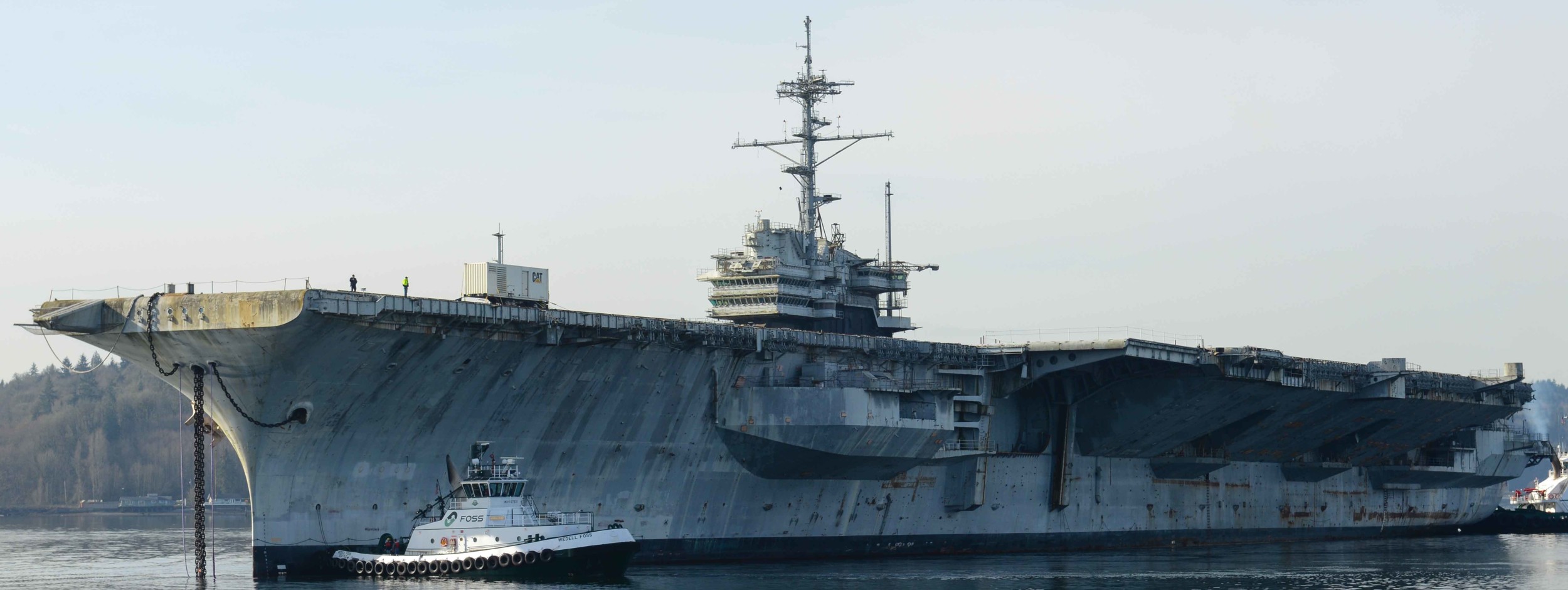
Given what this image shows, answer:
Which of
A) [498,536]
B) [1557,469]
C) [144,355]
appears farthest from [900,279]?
[1557,469]

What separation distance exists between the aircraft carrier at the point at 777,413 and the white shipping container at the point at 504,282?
43 millimetres

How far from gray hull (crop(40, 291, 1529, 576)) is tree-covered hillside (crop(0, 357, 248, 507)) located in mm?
69470

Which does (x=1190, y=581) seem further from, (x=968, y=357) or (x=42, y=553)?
(x=42, y=553)

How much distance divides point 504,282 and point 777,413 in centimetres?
601

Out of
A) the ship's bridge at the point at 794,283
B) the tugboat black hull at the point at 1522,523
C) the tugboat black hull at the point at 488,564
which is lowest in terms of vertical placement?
the tugboat black hull at the point at 1522,523

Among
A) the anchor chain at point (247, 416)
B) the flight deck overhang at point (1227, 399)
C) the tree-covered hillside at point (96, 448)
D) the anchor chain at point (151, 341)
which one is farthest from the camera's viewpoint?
the tree-covered hillside at point (96, 448)

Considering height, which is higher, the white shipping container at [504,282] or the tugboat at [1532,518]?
the white shipping container at [504,282]

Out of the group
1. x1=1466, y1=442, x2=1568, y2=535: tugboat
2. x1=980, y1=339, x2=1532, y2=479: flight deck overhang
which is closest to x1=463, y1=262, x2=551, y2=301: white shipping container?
x1=980, y1=339, x2=1532, y2=479: flight deck overhang

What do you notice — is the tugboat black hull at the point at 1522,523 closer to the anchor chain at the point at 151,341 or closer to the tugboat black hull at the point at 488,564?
the tugboat black hull at the point at 488,564

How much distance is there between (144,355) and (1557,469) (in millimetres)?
56805

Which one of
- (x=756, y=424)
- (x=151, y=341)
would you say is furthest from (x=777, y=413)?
(x=151, y=341)

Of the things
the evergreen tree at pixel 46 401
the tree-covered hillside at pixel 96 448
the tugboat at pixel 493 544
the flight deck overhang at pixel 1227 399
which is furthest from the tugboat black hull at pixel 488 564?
the evergreen tree at pixel 46 401

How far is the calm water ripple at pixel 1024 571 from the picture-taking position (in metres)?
28.3

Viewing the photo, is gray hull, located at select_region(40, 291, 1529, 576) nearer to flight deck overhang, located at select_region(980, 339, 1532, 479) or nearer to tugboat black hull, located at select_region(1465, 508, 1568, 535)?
flight deck overhang, located at select_region(980, 339, 1532, 479)
